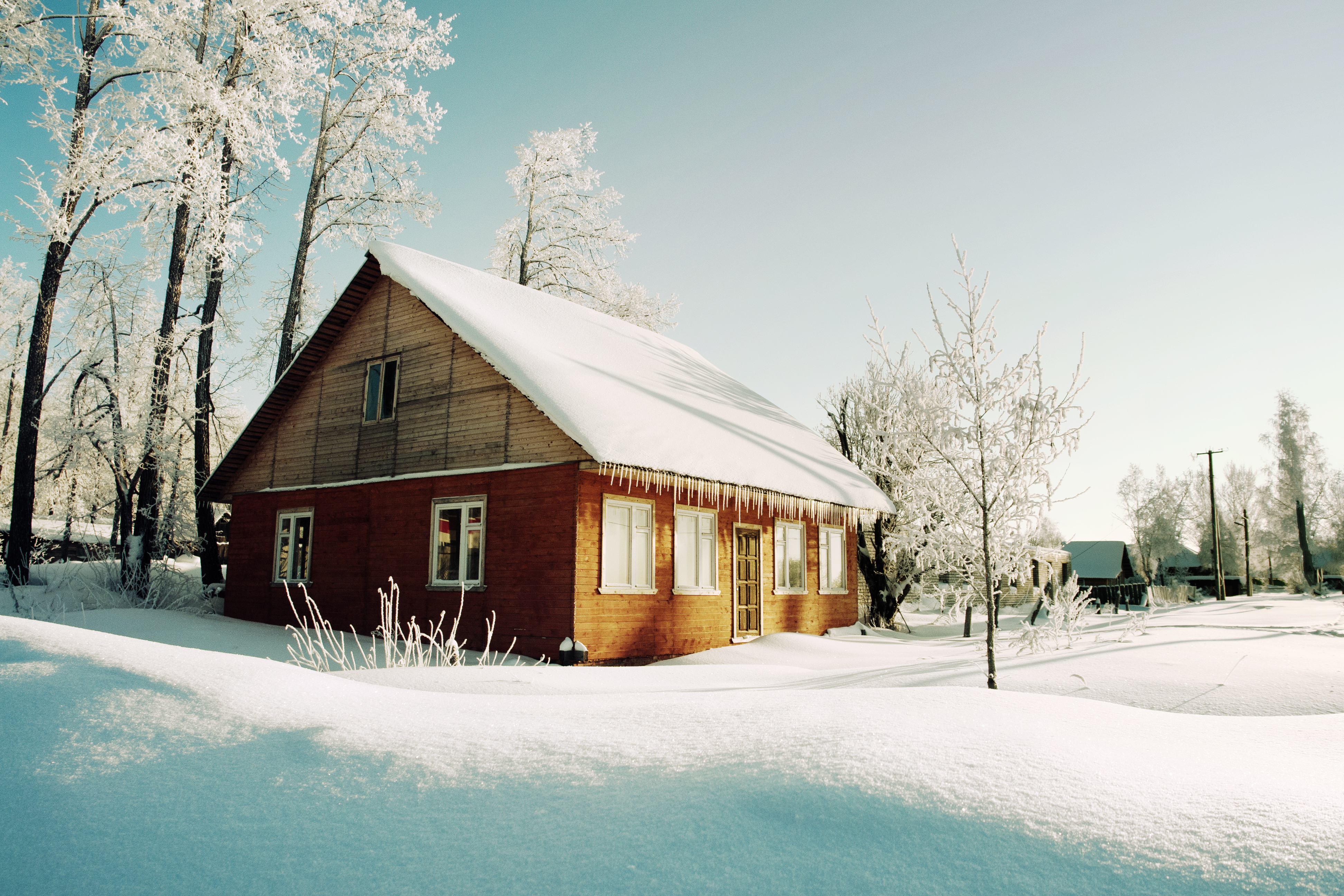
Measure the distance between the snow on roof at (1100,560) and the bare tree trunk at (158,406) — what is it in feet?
160

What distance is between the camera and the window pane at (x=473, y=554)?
1195cm

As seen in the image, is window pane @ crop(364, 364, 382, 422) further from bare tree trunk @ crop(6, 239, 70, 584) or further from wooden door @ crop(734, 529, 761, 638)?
wooden door @ crop(734, 529, 761, 638)

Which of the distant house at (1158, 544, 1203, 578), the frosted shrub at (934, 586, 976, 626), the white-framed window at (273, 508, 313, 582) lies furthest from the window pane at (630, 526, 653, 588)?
the distant house at (1158, 544, 1203, 578)

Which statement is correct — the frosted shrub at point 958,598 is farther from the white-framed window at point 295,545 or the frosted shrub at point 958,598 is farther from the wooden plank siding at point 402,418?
the white-framed window at point 295,545

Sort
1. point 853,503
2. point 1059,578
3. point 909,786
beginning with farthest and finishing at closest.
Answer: point 1059,578 < point 853,503 < point 909,786

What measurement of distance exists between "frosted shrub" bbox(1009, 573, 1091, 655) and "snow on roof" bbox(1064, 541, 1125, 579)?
4468 centimetres

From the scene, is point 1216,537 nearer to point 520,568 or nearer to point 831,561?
point 831,561

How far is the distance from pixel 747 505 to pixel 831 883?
12.3m

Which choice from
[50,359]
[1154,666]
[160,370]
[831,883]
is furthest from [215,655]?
[50,359]

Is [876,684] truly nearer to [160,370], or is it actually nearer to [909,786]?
[909,786]

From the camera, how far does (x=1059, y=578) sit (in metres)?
44.1

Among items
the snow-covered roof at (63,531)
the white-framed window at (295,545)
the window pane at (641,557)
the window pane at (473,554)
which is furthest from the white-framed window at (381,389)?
the snow-covered roof at (63,531)

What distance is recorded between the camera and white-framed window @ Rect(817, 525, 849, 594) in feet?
54.2

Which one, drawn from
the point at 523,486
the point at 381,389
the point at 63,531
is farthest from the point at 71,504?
the point at 523,486
